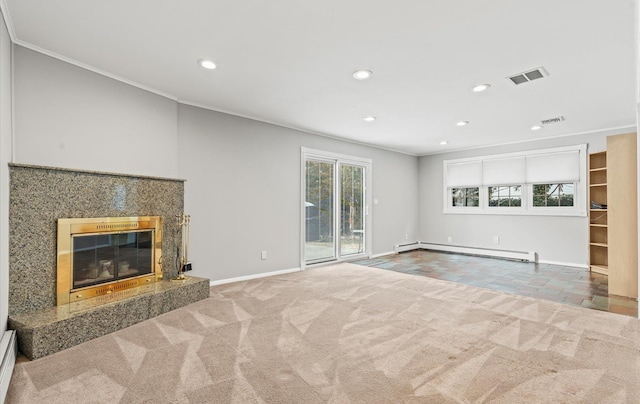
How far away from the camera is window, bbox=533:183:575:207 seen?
235 inches

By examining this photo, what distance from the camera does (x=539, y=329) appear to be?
2.85 meters

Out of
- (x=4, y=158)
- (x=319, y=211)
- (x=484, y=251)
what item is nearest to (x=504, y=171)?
(x=484, y=251)

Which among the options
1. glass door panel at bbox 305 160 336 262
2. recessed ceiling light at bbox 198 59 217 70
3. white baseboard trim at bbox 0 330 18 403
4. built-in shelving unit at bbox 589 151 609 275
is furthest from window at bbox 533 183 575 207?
white baseboard trim at bbox 0 330 18 403

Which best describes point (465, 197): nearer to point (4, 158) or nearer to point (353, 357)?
point (353, 357)

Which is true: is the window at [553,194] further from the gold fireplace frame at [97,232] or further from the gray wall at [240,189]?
the gold fireplace frame at [97,232]

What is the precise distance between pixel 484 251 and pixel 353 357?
5736 mm

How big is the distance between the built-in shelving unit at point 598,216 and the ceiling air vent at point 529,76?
9.38 ft

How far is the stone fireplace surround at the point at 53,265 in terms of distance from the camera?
7.96ft

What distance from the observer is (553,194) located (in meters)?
6.14

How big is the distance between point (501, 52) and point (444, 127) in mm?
2678

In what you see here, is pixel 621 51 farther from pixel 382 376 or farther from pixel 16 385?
pixel 16 385

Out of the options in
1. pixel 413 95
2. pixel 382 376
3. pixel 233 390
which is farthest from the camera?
pixel 413 95

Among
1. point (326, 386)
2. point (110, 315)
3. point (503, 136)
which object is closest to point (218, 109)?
point (110, 315)

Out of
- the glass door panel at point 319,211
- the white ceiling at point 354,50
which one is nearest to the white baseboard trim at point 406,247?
the glass door panel at point 319,211
